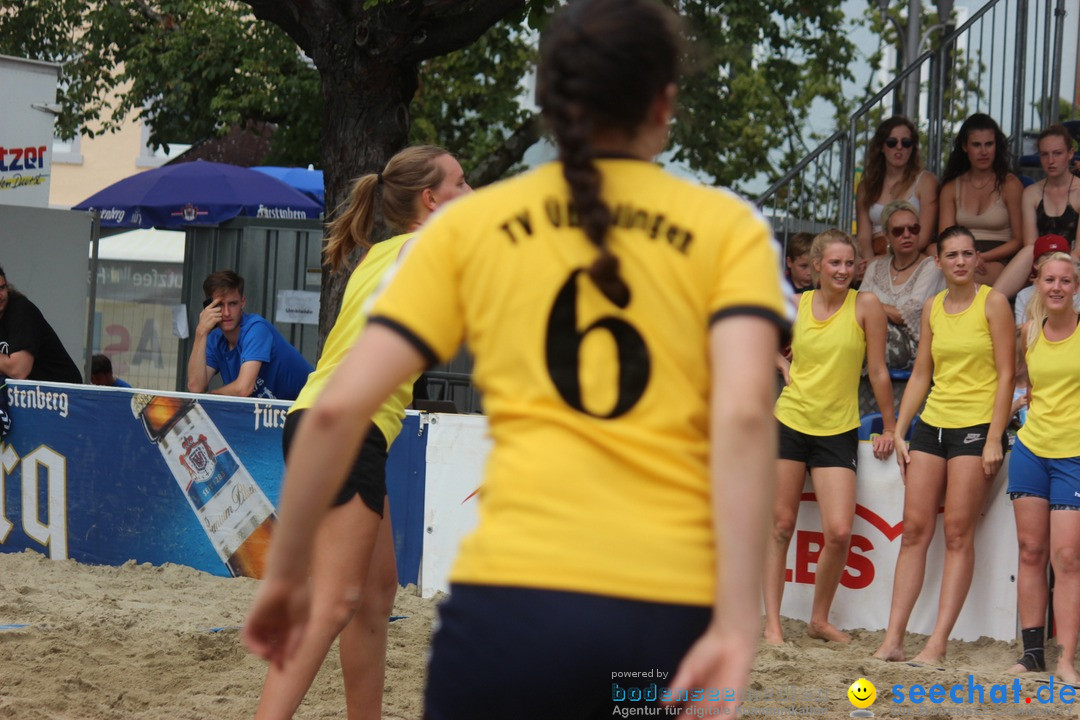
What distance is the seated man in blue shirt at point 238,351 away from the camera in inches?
308

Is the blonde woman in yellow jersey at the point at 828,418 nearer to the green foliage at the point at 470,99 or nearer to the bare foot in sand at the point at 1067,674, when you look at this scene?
the bare foot in sand at the point at 1067,674

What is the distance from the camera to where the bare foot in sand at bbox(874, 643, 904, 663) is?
645cm

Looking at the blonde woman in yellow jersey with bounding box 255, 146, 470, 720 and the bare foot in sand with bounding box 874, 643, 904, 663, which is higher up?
the blonde woman in yellow jersey with bounding box 255, 146, 470, 720

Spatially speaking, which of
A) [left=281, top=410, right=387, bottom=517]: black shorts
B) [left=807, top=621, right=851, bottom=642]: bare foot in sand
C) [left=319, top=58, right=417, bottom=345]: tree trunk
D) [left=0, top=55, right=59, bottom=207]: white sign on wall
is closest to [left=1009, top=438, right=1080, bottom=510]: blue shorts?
[left=807, top=621, right=851, bottom=642]: bare foot in sand

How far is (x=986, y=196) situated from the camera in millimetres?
8625

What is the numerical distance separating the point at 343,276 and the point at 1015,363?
4945mm

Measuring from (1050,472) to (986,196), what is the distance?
2.93m

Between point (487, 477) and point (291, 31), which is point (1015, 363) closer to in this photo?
point (487, 477)

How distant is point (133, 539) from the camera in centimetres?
824

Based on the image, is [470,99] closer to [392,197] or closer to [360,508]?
[392,197]

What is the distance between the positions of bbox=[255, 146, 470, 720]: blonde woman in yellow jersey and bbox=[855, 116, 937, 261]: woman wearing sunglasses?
5.22 metres

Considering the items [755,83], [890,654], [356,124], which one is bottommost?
[890,654]

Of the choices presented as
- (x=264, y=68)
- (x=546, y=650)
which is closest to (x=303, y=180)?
(x=264, y=68)

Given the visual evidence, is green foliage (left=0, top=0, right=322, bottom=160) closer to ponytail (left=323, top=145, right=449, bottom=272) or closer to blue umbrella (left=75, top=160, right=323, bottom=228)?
blue umbrella (left=75, top=160, right=323, bottom=228)
